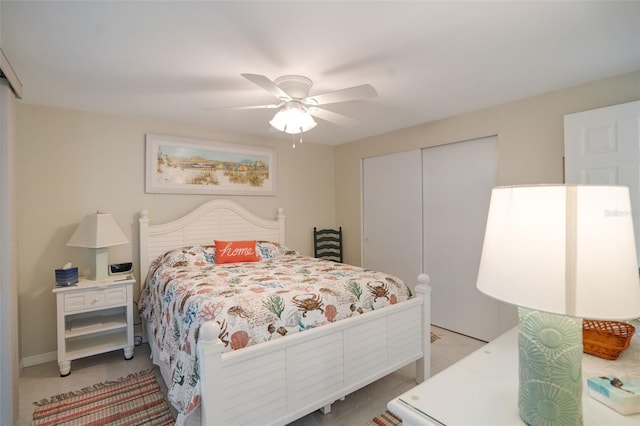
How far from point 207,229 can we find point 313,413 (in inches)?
91.9

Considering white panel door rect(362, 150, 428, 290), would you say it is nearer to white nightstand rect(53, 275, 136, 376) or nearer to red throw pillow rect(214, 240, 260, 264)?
red throw pillow rect(214, 240, 260, 264)

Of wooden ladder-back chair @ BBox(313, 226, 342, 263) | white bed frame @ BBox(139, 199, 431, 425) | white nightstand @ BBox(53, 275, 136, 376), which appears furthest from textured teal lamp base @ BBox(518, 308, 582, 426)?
wooden ladder-back chair @ BBox(313, 226, 342, 263)

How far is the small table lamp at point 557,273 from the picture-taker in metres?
0.65

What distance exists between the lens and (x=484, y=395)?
35.8 inches

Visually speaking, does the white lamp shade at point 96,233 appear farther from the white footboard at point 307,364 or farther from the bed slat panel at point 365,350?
the bed slat panel at point 365,350

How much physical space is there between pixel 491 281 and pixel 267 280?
1.90 meters

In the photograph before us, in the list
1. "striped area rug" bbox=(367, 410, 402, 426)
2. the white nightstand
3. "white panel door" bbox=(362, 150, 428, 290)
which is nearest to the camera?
"striped area rug" bbox=(367, 410, 402, 426)

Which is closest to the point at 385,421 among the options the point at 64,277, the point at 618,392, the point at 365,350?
the point at 365,350

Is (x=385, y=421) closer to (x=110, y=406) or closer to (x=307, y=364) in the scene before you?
(x=307, y=364)

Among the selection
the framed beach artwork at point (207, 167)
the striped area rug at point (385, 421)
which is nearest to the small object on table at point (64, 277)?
the framed beach artwork at point (207, 167)

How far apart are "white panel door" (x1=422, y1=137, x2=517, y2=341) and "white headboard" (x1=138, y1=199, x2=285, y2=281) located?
78.4 inches

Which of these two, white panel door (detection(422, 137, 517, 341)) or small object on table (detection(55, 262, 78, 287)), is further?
white panel door (detection(422, 137, 517, 341))

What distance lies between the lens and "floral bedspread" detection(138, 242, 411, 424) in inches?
68.6

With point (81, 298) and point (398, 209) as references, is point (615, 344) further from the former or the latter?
point (81, 298)
